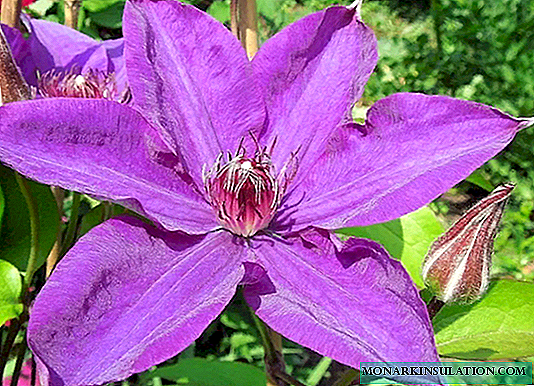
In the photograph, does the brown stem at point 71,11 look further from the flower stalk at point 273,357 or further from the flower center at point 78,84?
the flower stalk at point 273,357

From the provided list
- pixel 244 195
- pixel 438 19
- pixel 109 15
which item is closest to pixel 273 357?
pixel 244 195

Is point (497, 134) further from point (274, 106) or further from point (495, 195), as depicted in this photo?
point (274, 106)

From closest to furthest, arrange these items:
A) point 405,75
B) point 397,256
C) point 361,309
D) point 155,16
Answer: point 361,309 < point 155,16 < point 397,256 < point 405,75

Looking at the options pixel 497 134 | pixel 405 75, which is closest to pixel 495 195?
pixel 497 134

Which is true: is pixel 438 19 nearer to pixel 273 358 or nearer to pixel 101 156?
pixel 273 358

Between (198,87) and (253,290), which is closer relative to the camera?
(253,290)

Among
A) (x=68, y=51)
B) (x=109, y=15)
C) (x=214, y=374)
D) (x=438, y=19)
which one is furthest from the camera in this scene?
(x=438, y=19)

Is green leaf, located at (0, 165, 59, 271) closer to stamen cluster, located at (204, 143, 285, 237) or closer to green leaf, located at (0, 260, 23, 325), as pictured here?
green leaf, located at (0, 260, 23, 325)
